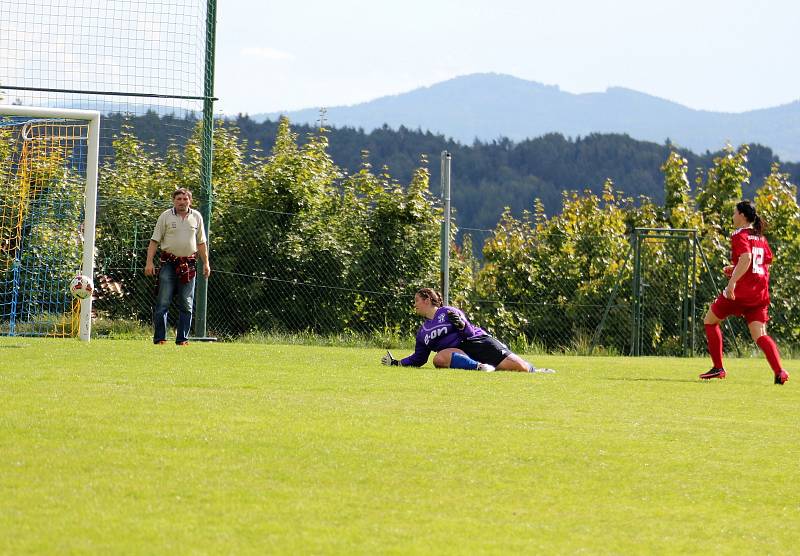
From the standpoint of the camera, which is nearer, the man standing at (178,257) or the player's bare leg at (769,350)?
the player's bare leg at (769,350)

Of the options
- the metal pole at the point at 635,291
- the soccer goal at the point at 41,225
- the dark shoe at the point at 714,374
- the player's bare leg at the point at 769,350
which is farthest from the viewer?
the metal pole at the point at 635,291

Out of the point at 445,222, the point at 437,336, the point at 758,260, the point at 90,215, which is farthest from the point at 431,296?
the point at 90,215

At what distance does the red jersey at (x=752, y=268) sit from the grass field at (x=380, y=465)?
1841mm

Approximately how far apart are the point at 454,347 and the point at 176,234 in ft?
13.0

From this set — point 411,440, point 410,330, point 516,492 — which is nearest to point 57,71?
point 410,330

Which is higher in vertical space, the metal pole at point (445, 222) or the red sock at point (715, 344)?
the metal pole at point (445, 222)

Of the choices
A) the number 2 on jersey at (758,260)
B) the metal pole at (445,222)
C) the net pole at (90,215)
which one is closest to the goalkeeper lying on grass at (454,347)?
the number 2 on jersey at (758,260)

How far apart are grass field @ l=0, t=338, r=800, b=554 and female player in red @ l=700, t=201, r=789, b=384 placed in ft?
5.21

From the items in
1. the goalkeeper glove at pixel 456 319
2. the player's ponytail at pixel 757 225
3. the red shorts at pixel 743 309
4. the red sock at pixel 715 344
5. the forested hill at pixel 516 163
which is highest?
the forested hill at pixel 516 163

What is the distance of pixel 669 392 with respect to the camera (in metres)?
11.4

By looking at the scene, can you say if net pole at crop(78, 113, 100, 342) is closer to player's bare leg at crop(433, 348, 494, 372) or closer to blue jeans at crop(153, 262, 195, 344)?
blue jeans at crop(153, 262, 195, 344)

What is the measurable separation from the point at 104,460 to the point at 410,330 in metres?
12.7

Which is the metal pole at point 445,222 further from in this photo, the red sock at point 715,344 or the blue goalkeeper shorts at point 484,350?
the red sock at point 715,344

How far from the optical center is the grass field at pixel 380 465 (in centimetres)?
522
